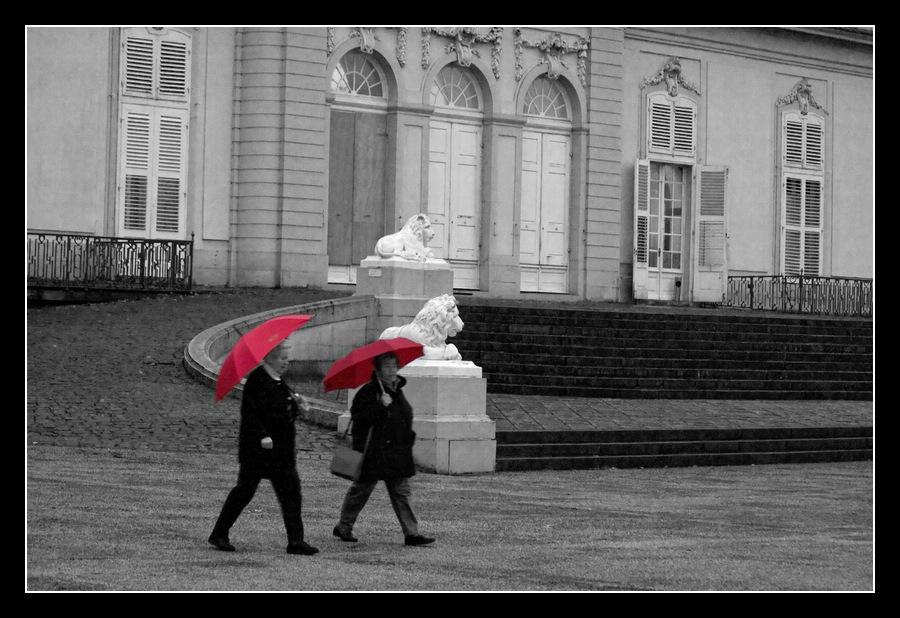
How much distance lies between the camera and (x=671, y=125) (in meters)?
→ 30.6

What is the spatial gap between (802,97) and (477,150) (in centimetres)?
809

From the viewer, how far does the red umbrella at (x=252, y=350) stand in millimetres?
8305

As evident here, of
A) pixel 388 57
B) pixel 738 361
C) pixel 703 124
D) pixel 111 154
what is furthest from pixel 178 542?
pixel 703 124

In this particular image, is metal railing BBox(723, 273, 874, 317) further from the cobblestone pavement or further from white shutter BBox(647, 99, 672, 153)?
the cobblestone pavement

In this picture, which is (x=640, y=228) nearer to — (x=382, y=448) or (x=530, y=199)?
(x=530, y=199)

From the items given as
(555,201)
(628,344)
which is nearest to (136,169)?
(555,201)

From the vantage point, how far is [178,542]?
8.84m

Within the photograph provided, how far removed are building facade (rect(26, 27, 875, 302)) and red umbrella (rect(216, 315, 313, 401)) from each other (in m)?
16.9

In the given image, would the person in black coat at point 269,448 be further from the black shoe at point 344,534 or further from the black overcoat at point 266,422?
the black shoe at point 344,534

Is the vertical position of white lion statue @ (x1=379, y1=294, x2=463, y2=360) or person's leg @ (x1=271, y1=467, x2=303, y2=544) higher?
white lion statue @ (x1=379, y1=294, x2=463, y2=360)

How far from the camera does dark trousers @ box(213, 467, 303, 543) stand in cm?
856

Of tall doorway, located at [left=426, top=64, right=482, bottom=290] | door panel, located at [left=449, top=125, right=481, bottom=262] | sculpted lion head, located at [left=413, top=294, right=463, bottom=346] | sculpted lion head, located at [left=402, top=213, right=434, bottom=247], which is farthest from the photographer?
door panel, located at [left=449, top=125, right=481, bottom=262]

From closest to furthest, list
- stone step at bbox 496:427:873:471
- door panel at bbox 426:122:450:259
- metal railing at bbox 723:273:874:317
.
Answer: stone step at bbox 496:427:873:471, door panel at bbox 426:122:450:259, metal railing at bbox 723:273:874:317

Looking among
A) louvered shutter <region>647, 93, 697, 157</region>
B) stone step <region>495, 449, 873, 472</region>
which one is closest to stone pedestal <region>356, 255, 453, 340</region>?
stone step <region>495, 449, 873, 472</region>
